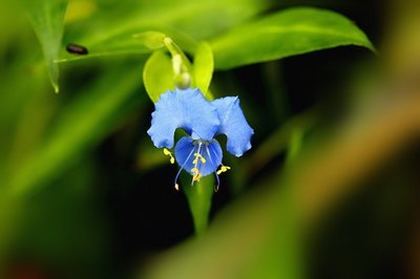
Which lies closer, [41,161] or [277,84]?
[41,161]

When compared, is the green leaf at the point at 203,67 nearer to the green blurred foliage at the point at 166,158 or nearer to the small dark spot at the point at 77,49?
the green blurred foliage at the point at 166,158

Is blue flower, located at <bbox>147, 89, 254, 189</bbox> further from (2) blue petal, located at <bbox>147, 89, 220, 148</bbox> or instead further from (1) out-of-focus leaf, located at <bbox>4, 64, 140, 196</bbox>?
(1) out-of-focus leaf, located at <bbox>4, 64, 140, 196</bbox>

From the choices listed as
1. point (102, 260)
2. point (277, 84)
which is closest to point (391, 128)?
point (277, 84)

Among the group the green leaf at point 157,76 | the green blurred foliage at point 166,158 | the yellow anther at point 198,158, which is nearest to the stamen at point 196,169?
the yellow anther at point 198,158

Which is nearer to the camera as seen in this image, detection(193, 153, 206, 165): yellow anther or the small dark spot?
detection(193, 153, 206, 165): yellow anther

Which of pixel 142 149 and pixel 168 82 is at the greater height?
pixel 168 82

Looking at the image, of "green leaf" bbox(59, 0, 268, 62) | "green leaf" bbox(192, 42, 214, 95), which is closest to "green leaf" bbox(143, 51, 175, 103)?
"green leaf" bbox(192, 42, 214, 95)

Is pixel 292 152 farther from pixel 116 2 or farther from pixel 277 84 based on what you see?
pixel 116 2
